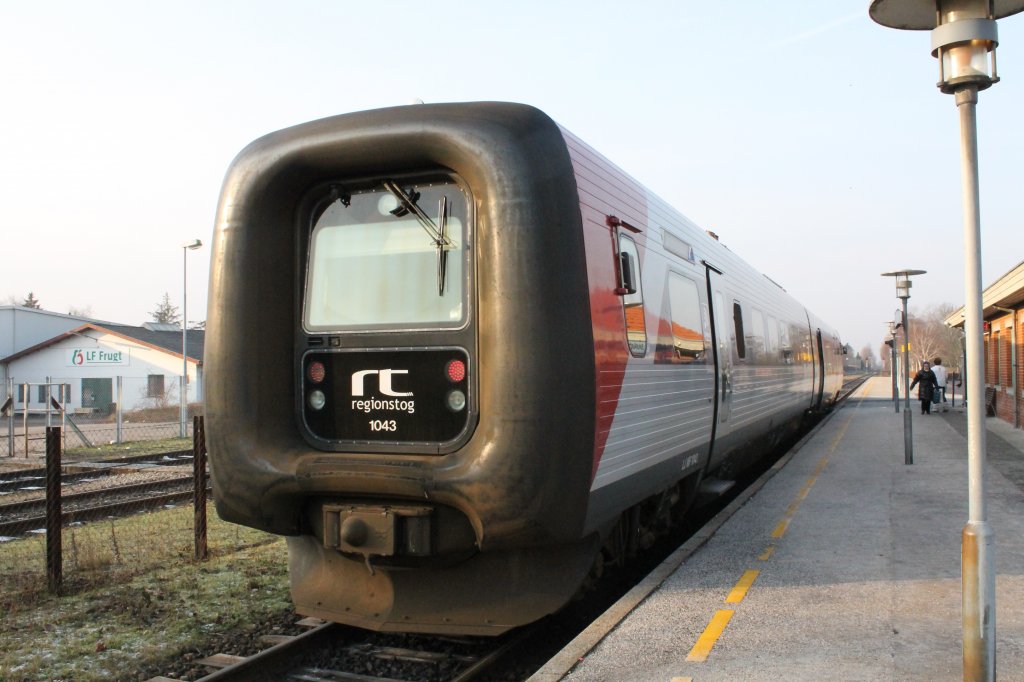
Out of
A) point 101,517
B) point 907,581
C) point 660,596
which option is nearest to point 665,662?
point 660,596

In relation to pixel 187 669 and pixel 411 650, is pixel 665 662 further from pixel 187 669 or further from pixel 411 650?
pixel 187 669

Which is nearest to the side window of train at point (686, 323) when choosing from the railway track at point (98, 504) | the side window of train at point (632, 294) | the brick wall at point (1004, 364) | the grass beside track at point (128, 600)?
the side window of train at point (632, 294)

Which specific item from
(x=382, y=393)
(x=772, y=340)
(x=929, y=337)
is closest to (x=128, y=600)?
(x=382, y=393)

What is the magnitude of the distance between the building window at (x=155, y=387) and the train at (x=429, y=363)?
32663 mm

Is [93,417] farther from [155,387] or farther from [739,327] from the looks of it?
[739,327]

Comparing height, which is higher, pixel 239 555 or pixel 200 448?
pixel 200 448

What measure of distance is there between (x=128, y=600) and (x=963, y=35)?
20.2 ft

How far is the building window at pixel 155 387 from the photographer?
124ft

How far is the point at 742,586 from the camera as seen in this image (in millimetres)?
5922

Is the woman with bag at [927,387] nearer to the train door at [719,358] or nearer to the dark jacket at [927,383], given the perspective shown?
the dark jacket at [927,383]

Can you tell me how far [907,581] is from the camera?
599 centimetres

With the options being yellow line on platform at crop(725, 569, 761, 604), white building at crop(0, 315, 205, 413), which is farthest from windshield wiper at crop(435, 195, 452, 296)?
white building at crop(0, 315, 205, 413)

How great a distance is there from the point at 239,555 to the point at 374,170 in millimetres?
4307

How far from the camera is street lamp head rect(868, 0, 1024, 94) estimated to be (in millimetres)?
3887
